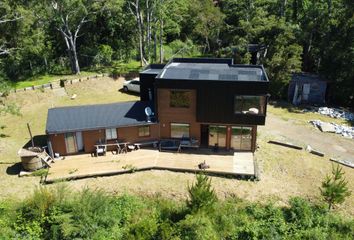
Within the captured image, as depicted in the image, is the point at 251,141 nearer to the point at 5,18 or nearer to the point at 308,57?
the point at 308,57

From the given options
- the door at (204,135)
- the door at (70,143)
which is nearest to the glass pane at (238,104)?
the door at (204,135)

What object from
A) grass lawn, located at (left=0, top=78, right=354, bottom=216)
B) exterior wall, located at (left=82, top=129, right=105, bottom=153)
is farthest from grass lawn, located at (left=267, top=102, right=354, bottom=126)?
exterior wall, located at (left=82, top=129, right=105, bottom=153)

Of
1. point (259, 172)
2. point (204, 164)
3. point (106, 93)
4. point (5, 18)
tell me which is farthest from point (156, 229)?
point (5, 18)

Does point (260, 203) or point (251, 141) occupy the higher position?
point (251, 141)

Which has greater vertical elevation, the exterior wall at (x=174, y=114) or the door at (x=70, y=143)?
the exterior wall at (x=174, y=114)

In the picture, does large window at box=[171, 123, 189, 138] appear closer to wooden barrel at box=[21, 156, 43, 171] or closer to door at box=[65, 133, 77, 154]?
door at box=[65, 133, 77, 154]

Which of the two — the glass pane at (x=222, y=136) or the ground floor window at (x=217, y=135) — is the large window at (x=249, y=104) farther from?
the ground floor window at (x=217, y=135)
